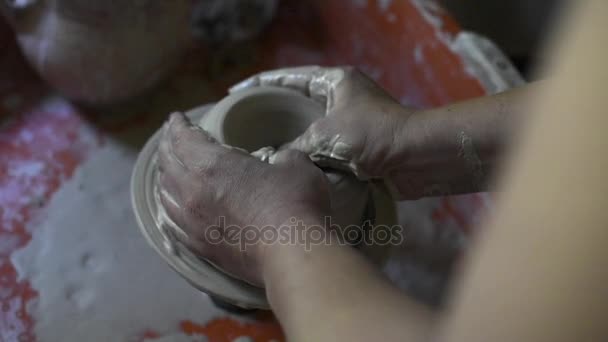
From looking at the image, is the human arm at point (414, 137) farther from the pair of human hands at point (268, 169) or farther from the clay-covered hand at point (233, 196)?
the clay-covered hand at point (233, 196)

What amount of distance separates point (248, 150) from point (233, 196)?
9.7 inches

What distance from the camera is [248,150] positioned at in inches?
42.6

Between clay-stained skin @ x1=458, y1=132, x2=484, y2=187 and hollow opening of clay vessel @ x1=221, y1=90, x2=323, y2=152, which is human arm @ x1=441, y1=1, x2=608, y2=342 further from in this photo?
hollow opening of clay vessel @ x1=221, y1=90, x2=323, y2=152

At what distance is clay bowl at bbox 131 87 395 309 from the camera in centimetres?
98

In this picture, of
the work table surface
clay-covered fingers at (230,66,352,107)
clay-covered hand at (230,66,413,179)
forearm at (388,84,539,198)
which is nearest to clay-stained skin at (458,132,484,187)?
forearm at (388,84,539,198)

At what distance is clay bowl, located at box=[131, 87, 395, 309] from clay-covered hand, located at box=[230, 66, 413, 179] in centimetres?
4

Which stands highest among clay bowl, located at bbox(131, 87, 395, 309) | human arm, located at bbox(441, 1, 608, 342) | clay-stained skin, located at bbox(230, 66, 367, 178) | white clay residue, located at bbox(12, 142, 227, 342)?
human arm, located at bbox(441, 1, 608, 342)

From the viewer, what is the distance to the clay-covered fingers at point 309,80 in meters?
1.06

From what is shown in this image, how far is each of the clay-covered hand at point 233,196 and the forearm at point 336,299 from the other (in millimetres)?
70

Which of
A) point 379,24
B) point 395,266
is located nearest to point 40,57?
point 379,24

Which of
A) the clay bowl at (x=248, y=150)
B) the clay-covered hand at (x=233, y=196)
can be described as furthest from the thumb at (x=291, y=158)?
the clay bowl at (x=248, y=150)

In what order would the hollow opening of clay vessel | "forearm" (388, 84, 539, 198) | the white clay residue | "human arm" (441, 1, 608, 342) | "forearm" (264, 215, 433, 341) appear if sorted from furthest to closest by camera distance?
the white clay residue < the hollow opening of clay vessel < "forearm" (388, 84, 539, 198) < "forearm" (264, 215, 433, 341) < "human arm" (441, 1, 608, 342)

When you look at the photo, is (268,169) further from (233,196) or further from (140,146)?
(140,146)

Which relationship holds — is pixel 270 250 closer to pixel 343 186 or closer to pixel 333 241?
pixel 333 241
